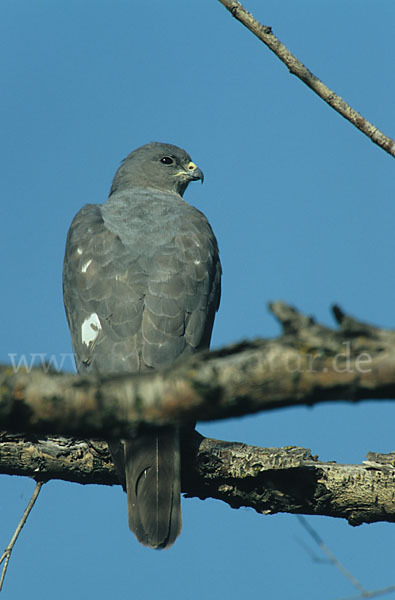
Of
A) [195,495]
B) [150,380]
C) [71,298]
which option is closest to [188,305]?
[71,298]

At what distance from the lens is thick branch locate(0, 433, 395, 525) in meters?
4.29

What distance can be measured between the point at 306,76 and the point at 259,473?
2.39 m

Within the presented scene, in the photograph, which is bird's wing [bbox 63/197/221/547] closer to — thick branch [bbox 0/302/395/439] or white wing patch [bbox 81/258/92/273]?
white wing patch [bbox 81/258/92/273]

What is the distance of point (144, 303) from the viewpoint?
15.7 feet

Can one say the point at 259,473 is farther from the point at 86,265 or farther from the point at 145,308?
the point at 86,265

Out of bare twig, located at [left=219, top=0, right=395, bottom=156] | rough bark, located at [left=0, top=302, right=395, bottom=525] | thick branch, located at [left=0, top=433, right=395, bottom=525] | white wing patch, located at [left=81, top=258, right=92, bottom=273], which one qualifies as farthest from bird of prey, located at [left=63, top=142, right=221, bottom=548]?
rough bark, located at [left=0, top=302, right=395, bottom=525]

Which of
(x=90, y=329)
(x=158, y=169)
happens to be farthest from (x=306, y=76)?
(x=158, y=169)

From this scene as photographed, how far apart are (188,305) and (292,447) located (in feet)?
4.07

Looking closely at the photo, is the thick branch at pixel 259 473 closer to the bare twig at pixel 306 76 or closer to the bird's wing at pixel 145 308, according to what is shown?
the bird's wing at pixel 145 308

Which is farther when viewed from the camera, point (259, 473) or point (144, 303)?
point (144, 303)

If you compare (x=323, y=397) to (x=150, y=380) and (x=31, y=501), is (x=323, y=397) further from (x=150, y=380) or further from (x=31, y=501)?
(x=31, y=501)

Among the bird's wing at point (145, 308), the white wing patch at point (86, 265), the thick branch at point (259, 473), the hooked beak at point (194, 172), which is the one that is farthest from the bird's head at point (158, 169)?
the thick branch at point (259, 473)

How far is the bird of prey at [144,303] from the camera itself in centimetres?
420

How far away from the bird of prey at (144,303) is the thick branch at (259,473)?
277 millimetres
